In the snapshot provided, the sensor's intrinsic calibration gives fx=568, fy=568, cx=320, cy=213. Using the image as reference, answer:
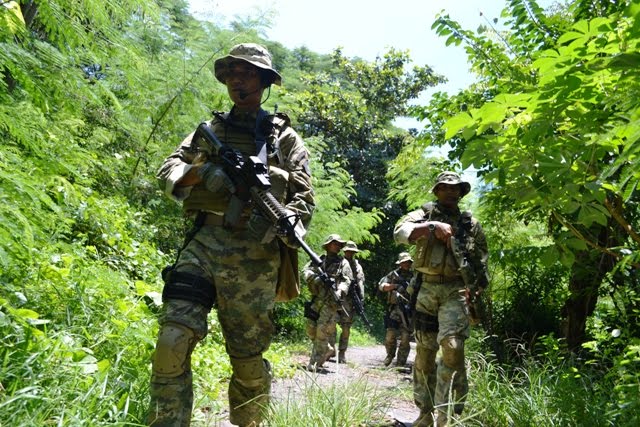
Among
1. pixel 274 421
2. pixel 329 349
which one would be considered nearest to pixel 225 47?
pixel 329 349

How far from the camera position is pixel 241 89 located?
145 inches

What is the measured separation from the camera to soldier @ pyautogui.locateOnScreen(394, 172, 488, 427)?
4.62 m

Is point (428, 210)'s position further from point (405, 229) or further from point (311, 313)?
point (311, 313)

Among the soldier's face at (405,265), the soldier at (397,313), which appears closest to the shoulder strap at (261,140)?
the soldier at (397,313)

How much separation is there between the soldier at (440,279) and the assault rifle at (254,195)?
1749 millimetres

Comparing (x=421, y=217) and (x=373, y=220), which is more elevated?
(x=373, y=220)

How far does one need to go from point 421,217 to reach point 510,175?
8.37ft

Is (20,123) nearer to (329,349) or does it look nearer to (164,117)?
(164,117)

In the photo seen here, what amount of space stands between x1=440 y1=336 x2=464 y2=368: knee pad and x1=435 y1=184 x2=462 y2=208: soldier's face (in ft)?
4.11

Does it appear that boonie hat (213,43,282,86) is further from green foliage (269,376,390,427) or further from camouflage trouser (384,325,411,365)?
camouflage trouser (384,325,411,365)

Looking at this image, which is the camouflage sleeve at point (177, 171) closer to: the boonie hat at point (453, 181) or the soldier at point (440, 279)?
the soldier at point (440, 279)

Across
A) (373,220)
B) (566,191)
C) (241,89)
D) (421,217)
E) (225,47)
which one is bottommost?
(566,191)

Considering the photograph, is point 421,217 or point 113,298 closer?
point 113,298

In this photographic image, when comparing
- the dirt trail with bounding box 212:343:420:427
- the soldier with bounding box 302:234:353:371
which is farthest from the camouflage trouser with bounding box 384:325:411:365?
the soldier with bounding box 302:234:353:371
